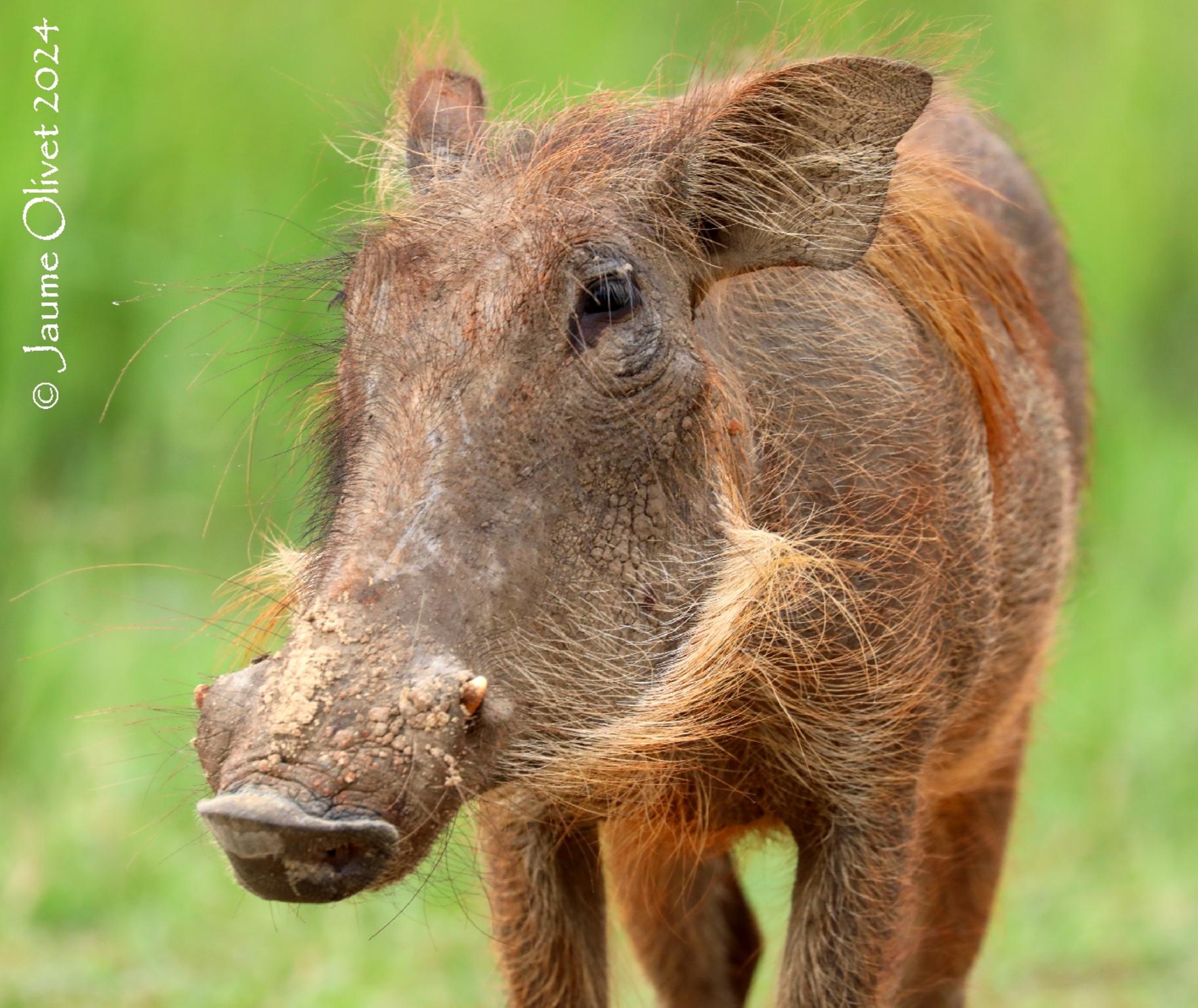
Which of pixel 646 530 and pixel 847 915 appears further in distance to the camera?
pixel 847 915

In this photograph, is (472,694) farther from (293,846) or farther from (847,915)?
(847,915)

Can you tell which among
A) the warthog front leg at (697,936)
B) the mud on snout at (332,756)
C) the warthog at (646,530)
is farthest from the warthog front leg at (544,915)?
the mud on snout at (332,756)

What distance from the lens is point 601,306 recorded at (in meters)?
2.64

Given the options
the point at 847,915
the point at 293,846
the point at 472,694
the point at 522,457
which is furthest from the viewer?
the point at 847,915

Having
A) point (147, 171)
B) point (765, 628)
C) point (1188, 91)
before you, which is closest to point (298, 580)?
point (765, 628)

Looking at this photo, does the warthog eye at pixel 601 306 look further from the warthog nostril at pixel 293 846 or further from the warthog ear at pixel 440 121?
the warthog nostril at pixel 293 846

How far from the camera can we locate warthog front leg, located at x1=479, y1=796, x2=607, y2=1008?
3.22 meters

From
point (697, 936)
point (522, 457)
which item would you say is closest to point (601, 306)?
point (522, 457)

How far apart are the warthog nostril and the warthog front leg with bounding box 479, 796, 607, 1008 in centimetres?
100

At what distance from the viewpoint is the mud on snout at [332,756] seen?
Result: 211cm

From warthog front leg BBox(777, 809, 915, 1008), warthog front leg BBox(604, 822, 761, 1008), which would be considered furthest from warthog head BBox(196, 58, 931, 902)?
warthog front leg BBox(604, 822, 761, 1008)

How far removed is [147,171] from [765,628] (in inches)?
190

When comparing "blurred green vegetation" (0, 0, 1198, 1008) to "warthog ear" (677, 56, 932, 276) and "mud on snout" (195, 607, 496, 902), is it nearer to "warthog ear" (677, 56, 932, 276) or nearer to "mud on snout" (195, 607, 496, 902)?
"mud on snout" (195, 607, 496, 902)

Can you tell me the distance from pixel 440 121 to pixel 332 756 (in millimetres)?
1474
